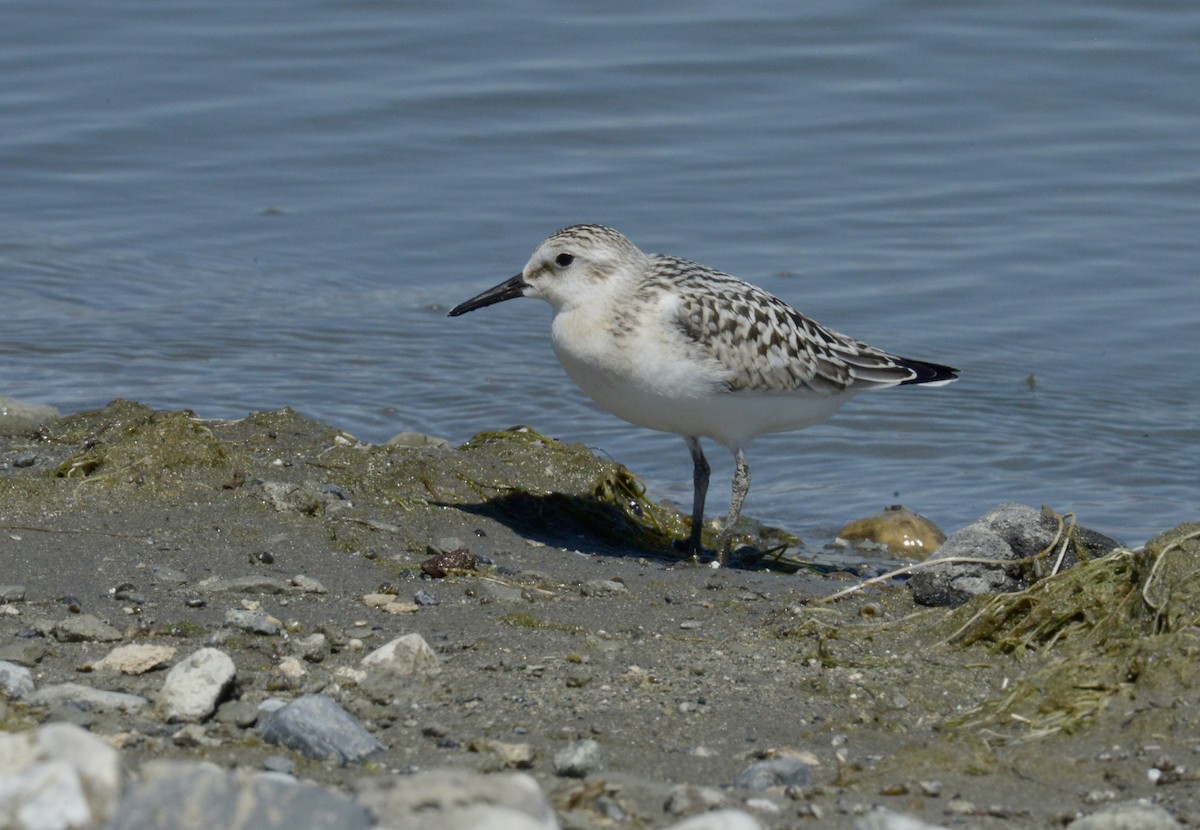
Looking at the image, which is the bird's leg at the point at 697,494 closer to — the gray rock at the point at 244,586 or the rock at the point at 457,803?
Answer: the gray rock at the point at 244,586

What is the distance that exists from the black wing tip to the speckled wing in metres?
0.02

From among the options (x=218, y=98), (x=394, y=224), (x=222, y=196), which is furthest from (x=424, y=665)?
(x=218, y=98)

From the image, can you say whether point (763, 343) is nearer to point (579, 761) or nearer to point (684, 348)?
point (684, 348)

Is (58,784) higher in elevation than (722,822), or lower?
higher

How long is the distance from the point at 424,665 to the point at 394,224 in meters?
8.84

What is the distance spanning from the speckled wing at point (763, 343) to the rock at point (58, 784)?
4439 mm

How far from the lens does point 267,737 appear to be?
4387 millimetres

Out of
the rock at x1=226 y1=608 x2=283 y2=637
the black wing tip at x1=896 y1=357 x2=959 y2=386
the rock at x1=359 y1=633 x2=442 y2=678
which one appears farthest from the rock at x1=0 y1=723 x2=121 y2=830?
the black wing tip at x1=896 y1=357 x2=959 y2=386

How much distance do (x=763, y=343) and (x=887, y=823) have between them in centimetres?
420

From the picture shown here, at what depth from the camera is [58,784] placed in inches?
126

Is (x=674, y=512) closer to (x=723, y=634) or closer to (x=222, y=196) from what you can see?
(x=723, y=634)

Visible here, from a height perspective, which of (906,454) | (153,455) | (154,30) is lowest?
(906,454)

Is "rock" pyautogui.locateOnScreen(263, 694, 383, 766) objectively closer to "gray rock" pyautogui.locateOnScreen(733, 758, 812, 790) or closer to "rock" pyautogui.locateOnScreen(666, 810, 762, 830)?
"gray rock" pyautogui.locateOnScreen(733, 758, 812, 790)

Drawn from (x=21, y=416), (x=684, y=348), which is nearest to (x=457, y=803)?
(x=684, y=348)
